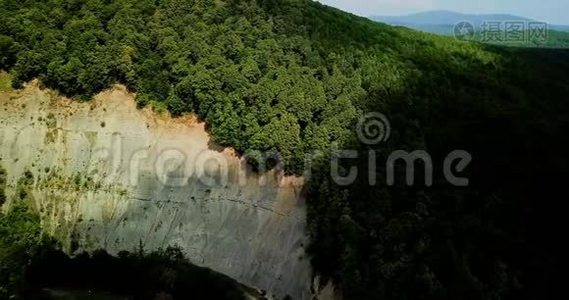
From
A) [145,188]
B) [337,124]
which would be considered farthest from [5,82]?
[337,124]

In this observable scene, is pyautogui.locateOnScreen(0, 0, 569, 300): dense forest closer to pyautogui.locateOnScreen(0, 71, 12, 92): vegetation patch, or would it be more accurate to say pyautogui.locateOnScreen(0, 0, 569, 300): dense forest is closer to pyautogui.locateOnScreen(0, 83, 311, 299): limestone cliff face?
pyautogui.locateOnScreen(0, 71, 12, 92): vegetation patch

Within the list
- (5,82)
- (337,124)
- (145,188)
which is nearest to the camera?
(145,188)

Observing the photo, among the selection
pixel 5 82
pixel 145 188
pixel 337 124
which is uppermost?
pixel 5 82

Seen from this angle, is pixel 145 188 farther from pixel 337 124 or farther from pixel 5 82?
pixel 337 124

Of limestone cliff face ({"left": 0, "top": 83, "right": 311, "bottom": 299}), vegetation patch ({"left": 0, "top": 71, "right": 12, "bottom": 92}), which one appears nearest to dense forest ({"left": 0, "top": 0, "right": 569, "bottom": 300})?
vegetation patch ({"left": 0, "top": 71, "right": 12, "bottom": 92})

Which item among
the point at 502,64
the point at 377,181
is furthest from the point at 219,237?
the point at 502,64

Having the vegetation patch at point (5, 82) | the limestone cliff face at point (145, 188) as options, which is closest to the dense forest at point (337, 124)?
the vegetation patch at point (5, 82)
